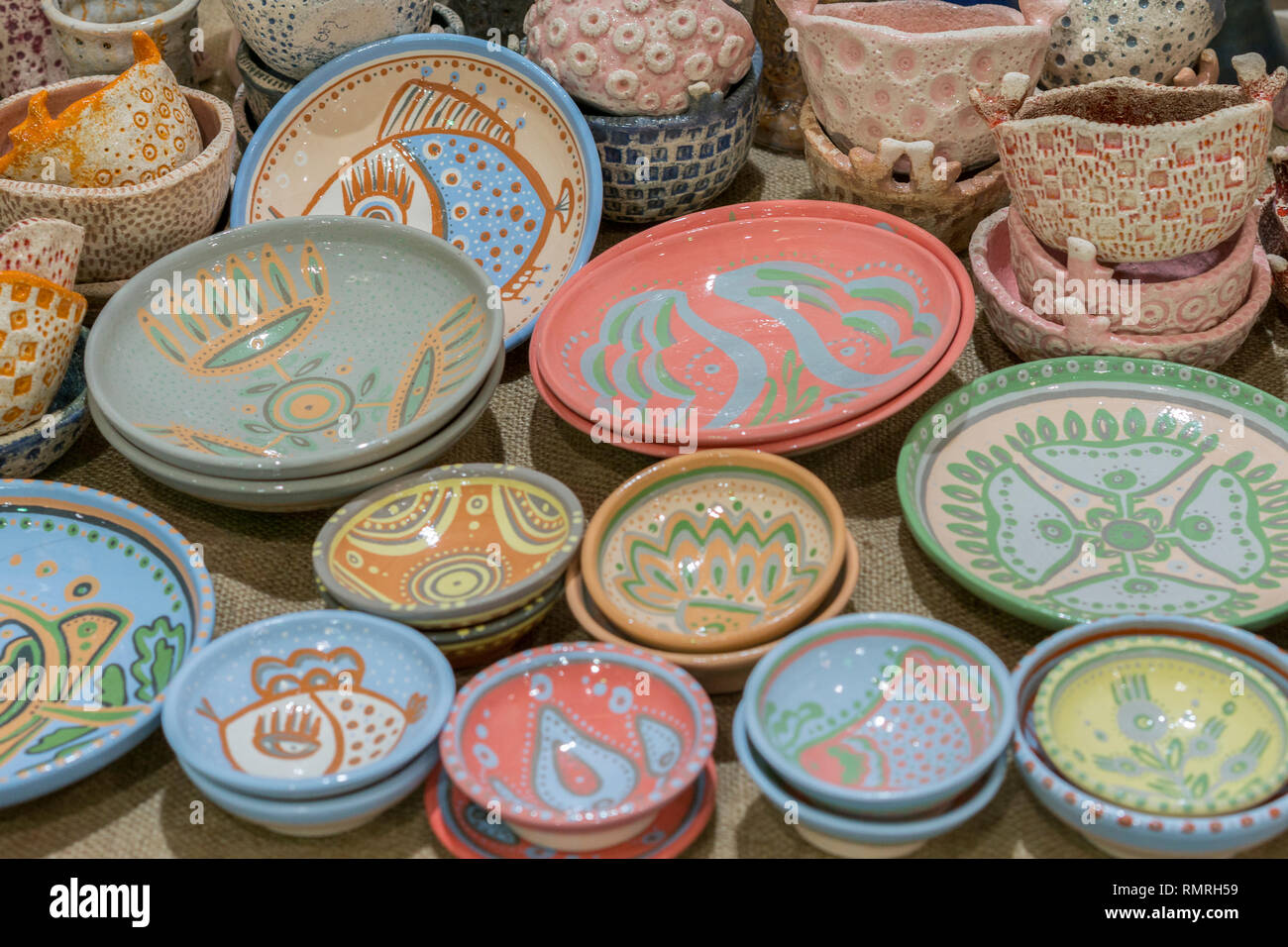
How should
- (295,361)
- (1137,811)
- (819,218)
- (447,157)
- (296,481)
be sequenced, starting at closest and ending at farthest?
(1137,811) → (296,481) → (295,361) → (819,218) → (447,157)

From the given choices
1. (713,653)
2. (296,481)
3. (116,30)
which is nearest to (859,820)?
(713,653)

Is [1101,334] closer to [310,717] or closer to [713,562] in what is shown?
[713,562]

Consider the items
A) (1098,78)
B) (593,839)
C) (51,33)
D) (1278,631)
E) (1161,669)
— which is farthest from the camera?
(51,33)

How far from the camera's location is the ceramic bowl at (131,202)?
1.84 m

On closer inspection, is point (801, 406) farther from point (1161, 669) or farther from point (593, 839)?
point (593, 839)

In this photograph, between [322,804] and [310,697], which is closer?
[322,804]

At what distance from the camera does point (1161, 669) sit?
144 cm

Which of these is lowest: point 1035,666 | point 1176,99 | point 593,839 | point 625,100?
point 593,839

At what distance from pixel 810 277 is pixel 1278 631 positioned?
72 cm

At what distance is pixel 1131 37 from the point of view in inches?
80.1

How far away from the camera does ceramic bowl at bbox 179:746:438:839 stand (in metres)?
1.35

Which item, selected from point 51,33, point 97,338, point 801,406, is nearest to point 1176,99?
point 801,406

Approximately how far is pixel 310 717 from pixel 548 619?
290mm

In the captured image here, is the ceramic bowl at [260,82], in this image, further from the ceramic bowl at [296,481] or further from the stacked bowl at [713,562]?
the stacked bowl at [713,562]
